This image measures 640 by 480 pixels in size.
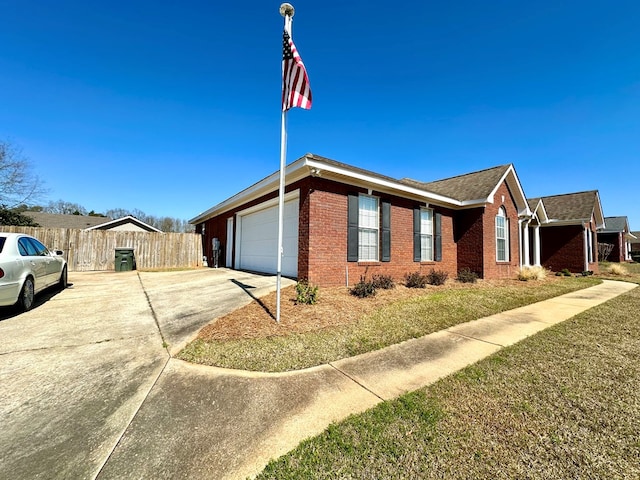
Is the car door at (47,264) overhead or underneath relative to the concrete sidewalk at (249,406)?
overhead

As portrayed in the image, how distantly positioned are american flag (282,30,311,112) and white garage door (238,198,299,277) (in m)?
3.87

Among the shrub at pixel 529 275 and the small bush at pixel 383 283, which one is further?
the shrub at pixel 529 275

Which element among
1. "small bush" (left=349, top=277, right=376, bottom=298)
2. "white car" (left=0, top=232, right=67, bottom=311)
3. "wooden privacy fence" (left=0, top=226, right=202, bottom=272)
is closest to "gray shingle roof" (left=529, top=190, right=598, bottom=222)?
"small bush" (left=349, top=277, right=376, bottom=298)

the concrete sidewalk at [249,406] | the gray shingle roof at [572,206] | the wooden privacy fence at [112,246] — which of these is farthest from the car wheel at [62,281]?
the gray shingle roof at [572,206]

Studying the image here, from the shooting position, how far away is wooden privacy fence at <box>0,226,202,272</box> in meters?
13.7

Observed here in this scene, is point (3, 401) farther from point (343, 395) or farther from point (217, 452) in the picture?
point (343, 395)

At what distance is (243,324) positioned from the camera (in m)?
4.91

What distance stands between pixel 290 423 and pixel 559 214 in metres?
22.8

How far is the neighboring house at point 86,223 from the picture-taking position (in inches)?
993

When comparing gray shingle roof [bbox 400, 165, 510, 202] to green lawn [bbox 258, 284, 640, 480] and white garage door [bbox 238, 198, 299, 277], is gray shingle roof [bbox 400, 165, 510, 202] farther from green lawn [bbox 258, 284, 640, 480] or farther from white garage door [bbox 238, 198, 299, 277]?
green lawn [bbox 258, 284, 640, 480]

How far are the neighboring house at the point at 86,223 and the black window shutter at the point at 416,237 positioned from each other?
25747mm

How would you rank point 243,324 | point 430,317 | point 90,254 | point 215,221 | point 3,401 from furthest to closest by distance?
point 215,221, point 90,254, point 430,317, point 243,324, point 3,401

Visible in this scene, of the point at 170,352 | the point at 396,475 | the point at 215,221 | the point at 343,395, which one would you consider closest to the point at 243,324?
the point at 170,352

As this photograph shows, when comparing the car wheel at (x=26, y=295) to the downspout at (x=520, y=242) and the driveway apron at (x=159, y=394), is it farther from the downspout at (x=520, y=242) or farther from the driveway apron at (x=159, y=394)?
the downspout at (x=520, y=242)
